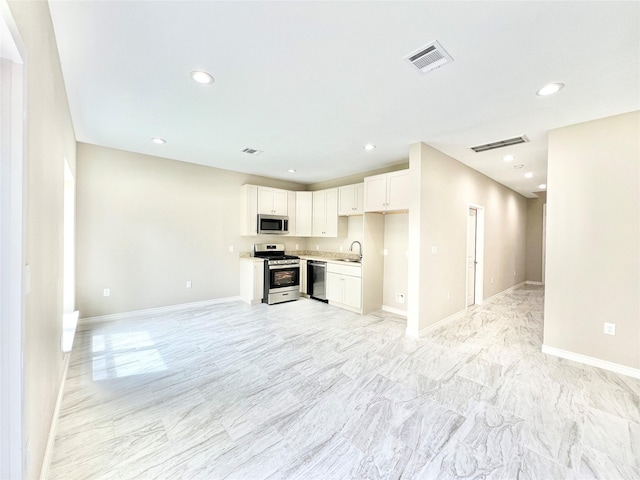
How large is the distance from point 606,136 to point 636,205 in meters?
0.80

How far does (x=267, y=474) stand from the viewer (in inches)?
62.7

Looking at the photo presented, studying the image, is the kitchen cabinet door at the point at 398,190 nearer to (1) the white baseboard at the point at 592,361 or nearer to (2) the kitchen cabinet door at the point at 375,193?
(2) the kitchen cabinet door at the point at 375,193

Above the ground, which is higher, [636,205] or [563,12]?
[563,12]

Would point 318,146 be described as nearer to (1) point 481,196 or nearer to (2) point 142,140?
(2) point 142,140

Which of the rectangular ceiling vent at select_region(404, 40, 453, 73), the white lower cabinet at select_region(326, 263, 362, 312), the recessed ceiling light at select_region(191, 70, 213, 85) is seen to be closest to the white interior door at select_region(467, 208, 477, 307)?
the white lower cabinet at select_region(326, 263, 362, 312)

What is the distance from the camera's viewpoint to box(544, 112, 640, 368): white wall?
109 inches

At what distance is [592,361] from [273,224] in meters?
5.24

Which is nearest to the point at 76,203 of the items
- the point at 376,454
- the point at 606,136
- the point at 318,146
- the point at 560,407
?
the point at 318,146

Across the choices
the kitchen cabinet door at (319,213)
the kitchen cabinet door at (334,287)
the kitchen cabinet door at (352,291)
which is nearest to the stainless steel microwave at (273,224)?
the kitchen cabinet door at (319,213)

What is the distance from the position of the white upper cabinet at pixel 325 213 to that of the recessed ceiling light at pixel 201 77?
11.8ft

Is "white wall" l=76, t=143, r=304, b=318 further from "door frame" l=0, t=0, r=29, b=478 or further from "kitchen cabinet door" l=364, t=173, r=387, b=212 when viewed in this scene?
"door frame" l=0, t=0, r=29, b=478

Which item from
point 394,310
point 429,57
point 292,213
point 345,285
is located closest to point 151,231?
point 292,213

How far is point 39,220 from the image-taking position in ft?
4.78

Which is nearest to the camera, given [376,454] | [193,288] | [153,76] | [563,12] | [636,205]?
[563,12]
